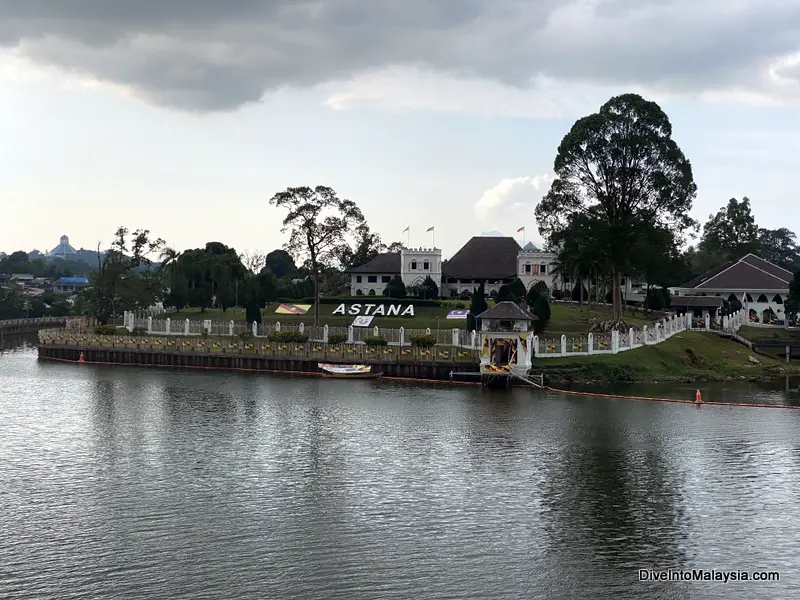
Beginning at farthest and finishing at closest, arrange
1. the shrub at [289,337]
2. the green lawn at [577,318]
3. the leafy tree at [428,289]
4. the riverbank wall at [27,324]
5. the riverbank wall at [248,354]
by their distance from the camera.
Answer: the riverbank wall at [27,324] < the leafy tree at [428,289] < the green lawn at [577,318] < the shrub at [289,337] < the riverbank wall at [248,354]

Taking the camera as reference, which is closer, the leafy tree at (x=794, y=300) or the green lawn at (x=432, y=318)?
the green lawn at (x=432, y=318)

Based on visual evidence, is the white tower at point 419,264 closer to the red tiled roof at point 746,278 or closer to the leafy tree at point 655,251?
the red tiled roof at point 746,278

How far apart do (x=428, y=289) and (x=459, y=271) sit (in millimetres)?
11057

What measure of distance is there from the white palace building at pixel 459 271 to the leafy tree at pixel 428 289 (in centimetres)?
195

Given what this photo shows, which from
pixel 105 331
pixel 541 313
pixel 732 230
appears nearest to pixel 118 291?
pixel 105 331

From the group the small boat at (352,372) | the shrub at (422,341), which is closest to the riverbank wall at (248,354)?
the shrub at (422,341)

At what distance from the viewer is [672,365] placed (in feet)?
261

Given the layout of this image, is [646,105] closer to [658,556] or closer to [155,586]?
[658,556]

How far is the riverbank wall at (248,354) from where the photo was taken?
77.2 m

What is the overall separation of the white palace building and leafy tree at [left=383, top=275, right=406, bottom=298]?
227 inches

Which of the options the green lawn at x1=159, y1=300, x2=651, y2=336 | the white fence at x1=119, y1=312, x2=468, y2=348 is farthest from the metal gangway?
the green lawn at x1=159, y1=300, x2=651, y2=336

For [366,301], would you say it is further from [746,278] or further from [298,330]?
[746,278]

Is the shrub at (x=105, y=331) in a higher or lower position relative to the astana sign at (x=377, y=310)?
lower

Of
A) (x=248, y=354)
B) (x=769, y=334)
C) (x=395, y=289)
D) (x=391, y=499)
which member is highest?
(x=395, y=289)
